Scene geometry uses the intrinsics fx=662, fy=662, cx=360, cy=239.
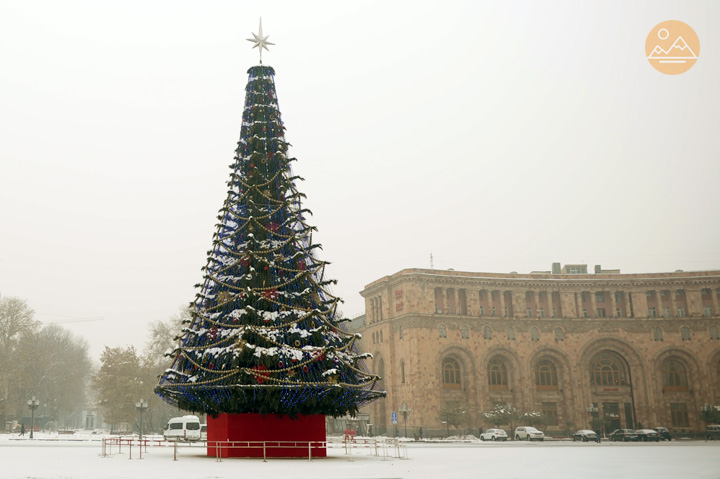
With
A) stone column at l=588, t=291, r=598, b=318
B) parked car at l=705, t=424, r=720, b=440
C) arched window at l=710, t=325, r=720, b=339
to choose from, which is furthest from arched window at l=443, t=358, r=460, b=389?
arched window at l=710, t=325, r=720, b=339

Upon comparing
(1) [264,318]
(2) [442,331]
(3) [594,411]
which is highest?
(2) [442,331]

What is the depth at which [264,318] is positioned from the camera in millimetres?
25219

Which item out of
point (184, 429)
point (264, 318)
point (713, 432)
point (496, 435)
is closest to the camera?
point (264, 318)

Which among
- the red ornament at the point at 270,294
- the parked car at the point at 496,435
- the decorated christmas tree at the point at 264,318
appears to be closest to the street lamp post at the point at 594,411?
the parked car at the point at 496,435

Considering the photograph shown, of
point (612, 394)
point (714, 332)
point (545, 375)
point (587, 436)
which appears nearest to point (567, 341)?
point (545, 375)

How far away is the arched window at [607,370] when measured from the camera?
79.1 meters

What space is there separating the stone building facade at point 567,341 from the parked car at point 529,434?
40.1 feet

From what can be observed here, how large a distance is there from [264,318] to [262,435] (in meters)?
4.68

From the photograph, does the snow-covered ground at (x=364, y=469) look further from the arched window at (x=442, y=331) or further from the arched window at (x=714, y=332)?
the arched window at (x=714, y=332)

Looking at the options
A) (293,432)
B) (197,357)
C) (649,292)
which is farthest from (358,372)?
(649,292)

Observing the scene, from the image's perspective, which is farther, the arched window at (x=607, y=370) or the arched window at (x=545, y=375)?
the arched window at (x=607, y=370)

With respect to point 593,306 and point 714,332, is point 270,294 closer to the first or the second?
point 593,306

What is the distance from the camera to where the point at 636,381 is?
78.4 m

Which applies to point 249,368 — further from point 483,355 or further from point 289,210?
point 483,355
